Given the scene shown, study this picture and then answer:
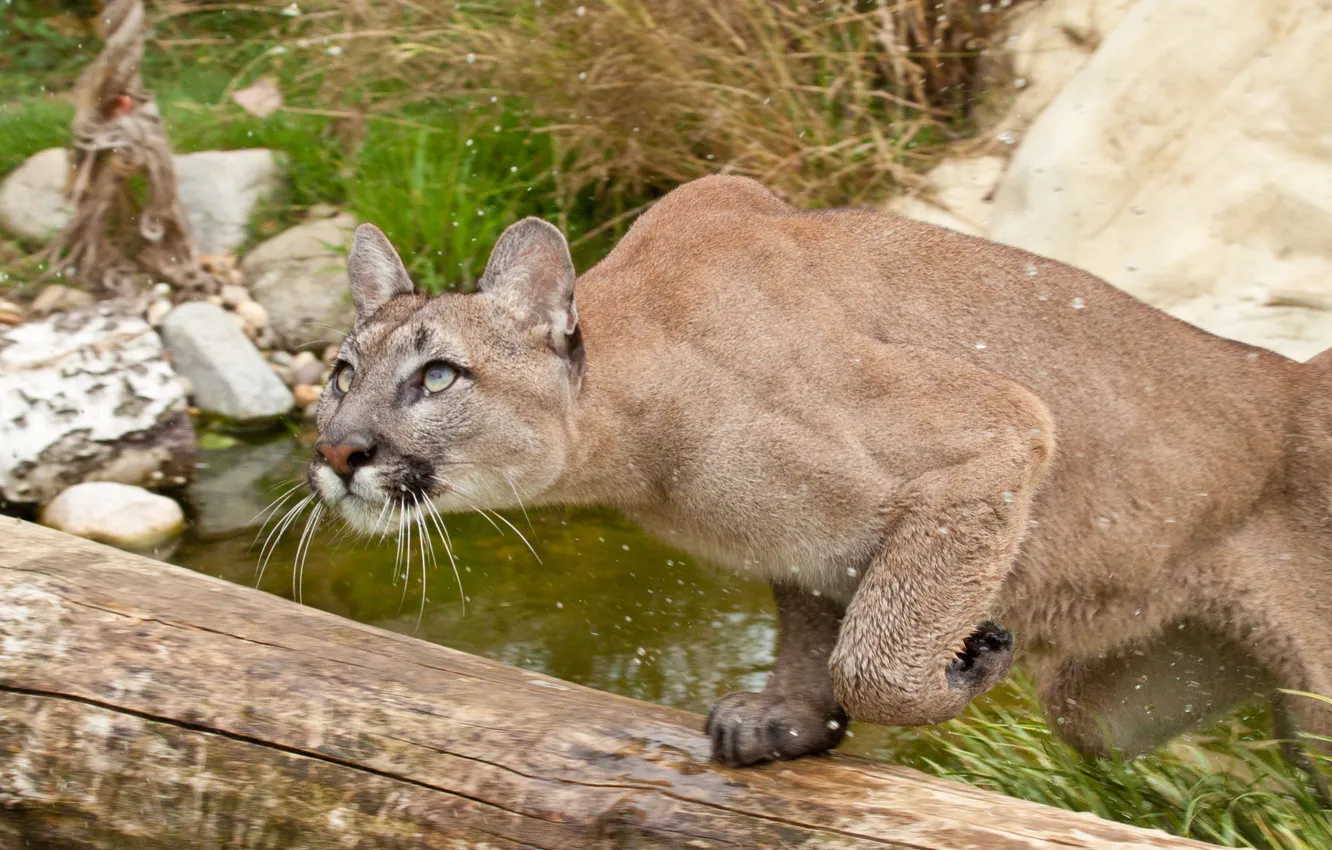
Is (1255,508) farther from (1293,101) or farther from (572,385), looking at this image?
(1293,101)

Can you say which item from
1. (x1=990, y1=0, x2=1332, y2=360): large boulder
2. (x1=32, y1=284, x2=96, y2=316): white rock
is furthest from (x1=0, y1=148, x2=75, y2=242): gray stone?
(x1=990, y1=0, x2=1332, y2=360): large boulder

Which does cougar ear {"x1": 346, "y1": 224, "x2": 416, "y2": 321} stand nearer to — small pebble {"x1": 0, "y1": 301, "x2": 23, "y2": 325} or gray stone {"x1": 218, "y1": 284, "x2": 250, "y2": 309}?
small pebble {"x1": 0, "y1": 301, "x2": 23, "y2": 325}

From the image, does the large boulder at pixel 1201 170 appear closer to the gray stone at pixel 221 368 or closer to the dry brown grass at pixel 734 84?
the dry brown grass at pixel 734 84

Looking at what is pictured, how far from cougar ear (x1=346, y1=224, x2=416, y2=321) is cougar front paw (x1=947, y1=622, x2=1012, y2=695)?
2.01 metres

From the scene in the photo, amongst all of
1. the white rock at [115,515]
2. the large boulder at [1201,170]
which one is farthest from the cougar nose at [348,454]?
the large boulder at [1201,170]

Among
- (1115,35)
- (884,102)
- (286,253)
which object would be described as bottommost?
(286,253)

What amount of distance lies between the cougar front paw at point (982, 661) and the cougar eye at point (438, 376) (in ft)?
5.29

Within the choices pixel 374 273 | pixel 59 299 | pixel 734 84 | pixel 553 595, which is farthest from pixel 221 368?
pixel 374 273

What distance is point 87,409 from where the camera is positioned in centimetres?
758

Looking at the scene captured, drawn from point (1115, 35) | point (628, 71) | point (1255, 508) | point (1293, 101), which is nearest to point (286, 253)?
point (628, 71)

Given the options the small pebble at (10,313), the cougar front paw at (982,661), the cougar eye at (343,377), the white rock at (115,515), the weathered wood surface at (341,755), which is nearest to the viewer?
the weathered wood surface at (341,755)

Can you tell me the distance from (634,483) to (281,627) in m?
1.08

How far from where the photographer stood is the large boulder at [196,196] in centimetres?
941

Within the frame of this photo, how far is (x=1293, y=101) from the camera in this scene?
22.6 feet
